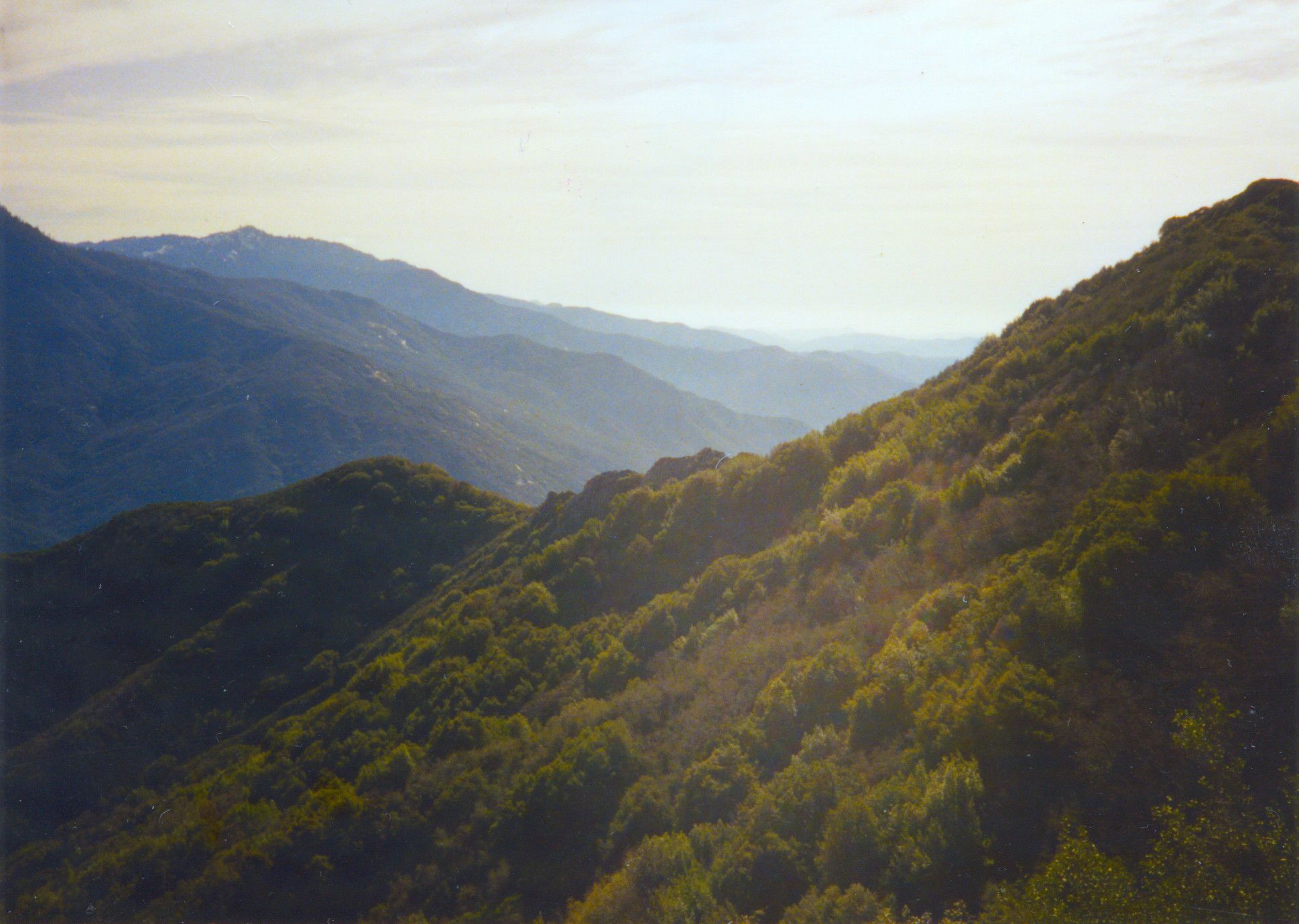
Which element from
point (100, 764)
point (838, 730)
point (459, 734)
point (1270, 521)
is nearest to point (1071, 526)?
point (1270, 521)

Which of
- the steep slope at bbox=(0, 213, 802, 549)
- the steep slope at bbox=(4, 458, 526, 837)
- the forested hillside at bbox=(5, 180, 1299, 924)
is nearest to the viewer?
the forested hillside at bbox=(5, 180, 1299, 924)

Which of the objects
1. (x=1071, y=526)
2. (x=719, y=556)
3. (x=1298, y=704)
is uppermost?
(x=1071, y=526)

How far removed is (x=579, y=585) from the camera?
846 inches

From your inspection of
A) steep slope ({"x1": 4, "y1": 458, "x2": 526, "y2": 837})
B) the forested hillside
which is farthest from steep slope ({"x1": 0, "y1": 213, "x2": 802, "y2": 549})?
the forested hillside

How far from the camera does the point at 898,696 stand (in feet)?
29.9

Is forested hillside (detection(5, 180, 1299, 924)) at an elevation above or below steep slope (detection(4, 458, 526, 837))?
above

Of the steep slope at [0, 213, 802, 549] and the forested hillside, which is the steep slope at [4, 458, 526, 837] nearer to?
the forested hillside

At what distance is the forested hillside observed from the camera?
22.0 ft

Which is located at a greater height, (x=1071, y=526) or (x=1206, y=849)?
(x=1071, y=526)

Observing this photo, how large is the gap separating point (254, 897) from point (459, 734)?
186 inches

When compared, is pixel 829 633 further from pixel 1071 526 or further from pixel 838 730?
pixel 1071 526

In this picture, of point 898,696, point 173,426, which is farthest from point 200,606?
point 173,426

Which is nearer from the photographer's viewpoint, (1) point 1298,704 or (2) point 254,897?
(1) point 1298,704

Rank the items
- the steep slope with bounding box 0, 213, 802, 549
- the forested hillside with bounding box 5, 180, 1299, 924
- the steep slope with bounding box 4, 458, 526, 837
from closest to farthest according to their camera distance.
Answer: the forested hillside with bounding box 5, 180, 1299, 924 → the steep slope with bounding box 4, 458, 526, 837 → the steep slope with bounding box 0, 213, 802, 549
